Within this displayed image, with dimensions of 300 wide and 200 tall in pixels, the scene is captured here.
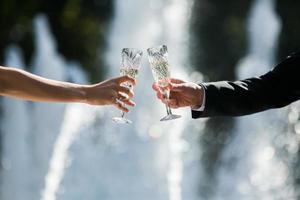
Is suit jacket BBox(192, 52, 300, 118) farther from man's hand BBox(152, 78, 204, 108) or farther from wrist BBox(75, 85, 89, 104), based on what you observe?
wrist BBox(75, 85, 89, 104)

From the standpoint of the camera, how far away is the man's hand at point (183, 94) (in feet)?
12.6

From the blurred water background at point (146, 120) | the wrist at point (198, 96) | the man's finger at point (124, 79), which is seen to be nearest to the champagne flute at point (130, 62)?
the man's finger at point (124, 79)

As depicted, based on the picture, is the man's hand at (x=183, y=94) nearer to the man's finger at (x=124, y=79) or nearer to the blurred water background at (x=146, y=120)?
the man's finger at (x=124, y=79)

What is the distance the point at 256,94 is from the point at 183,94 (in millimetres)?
360

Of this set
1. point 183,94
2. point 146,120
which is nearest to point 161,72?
point 183,94

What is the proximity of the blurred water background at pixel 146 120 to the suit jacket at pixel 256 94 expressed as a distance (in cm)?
491

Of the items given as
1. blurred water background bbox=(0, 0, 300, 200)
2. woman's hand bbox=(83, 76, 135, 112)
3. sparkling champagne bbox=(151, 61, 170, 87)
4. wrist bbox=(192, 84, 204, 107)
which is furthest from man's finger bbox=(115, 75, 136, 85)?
blurred water background bbox=(0, 0, 300, 200)

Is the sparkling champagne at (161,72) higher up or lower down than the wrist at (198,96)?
higher up

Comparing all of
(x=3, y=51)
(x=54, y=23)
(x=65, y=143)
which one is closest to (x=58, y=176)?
(x=65, y=143)

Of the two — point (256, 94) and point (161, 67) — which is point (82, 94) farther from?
point (256, 94)

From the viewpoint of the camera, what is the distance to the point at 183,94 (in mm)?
3906

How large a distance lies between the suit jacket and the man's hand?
0.19 feet

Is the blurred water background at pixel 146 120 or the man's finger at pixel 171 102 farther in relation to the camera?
the blurred water background at pixel 146 120

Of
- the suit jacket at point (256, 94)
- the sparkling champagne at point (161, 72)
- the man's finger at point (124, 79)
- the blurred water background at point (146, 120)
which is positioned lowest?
the suit jacket at point (256, 94)
